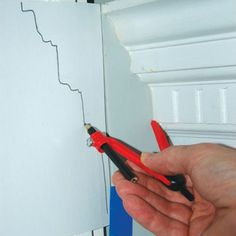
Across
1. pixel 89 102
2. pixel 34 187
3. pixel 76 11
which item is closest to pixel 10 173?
pixel 34 187

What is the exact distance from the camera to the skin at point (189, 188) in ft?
1.79

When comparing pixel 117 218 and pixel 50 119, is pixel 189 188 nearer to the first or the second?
pixel 117 218

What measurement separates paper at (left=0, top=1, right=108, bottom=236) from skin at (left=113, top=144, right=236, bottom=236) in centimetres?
7

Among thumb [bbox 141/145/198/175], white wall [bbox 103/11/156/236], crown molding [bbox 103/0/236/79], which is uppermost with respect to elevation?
crown molding [bbox 103/0/236/79]

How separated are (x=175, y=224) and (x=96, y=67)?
0.95 ft

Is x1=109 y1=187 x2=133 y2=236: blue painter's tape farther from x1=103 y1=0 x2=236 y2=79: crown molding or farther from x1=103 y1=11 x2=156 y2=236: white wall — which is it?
x1=103 y1=0 x2=236 y2=79: crown molding

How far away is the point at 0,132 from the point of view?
22.3 inches

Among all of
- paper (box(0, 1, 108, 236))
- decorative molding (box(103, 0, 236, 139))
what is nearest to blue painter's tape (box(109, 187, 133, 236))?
paper (box(0, 1, 108, 236))

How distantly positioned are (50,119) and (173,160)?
20 centimetres

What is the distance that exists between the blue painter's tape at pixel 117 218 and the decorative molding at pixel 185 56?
0.16 metres

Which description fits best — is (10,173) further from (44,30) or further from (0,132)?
(44,30)

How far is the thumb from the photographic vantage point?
24.0 inches

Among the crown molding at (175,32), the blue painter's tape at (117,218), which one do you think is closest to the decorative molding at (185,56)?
the crown molding at (175,32)

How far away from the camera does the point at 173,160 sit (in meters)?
0.62
